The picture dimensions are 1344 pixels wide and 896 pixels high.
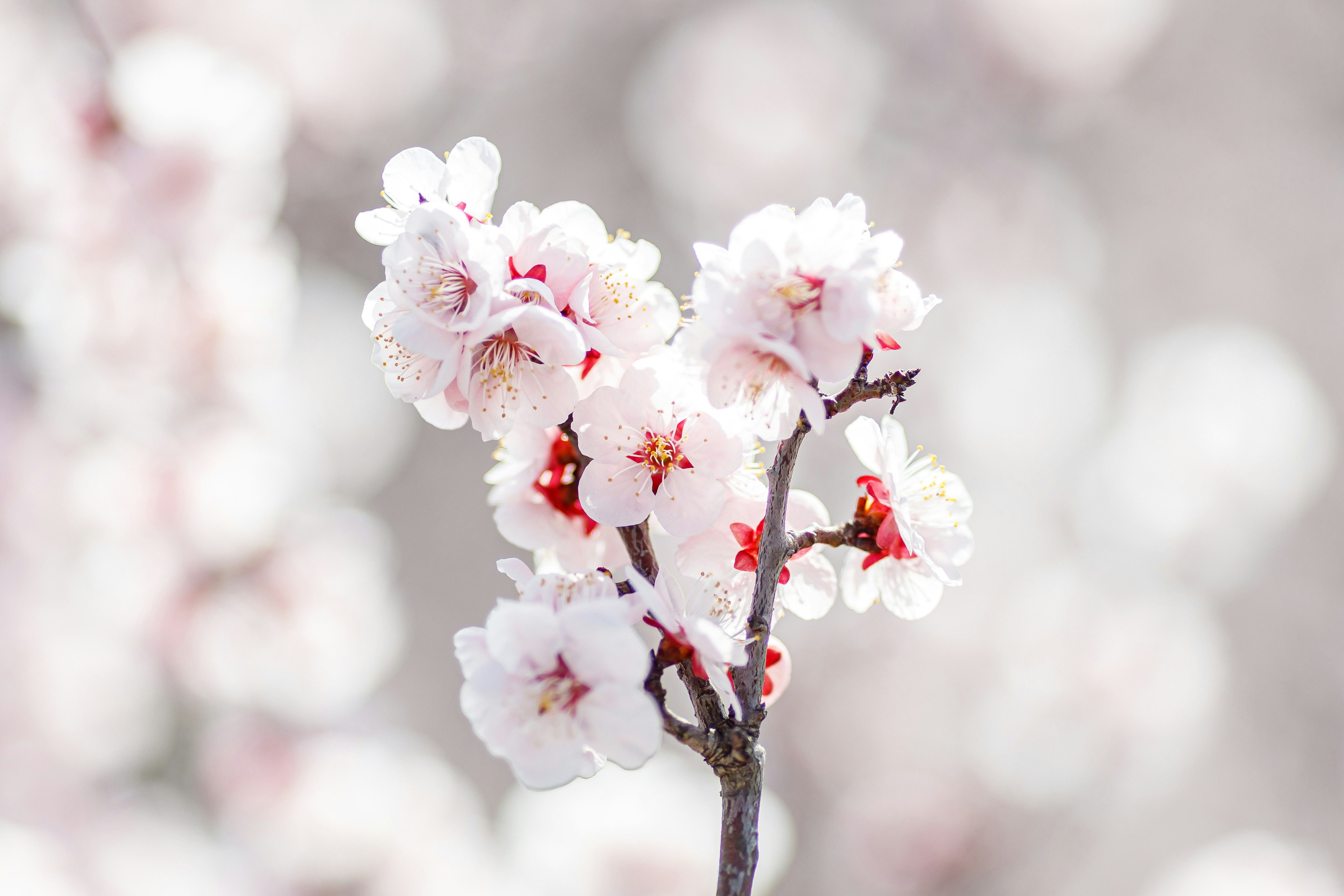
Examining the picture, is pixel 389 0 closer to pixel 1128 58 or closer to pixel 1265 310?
pixel 1128 58

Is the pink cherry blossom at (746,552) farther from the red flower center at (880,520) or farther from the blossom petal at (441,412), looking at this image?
the blossom petal at (441,412)

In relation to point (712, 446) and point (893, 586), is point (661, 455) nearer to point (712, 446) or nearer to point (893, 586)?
point (712, 446)

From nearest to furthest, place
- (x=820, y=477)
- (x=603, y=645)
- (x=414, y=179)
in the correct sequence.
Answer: (x=603, y=645)
(x=414, y=179)
(x=820, y=477)

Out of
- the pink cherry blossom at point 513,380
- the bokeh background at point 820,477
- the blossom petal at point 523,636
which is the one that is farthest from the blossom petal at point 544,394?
the bokeh background at point 820,477

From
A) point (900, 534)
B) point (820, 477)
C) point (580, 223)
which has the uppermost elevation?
point (820, 477)

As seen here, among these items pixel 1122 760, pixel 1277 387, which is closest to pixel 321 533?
pixel 1122 760

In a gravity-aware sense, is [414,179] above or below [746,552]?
above

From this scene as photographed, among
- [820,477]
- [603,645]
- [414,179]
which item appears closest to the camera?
[603,645]

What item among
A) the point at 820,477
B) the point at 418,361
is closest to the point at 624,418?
the point at 418,361
